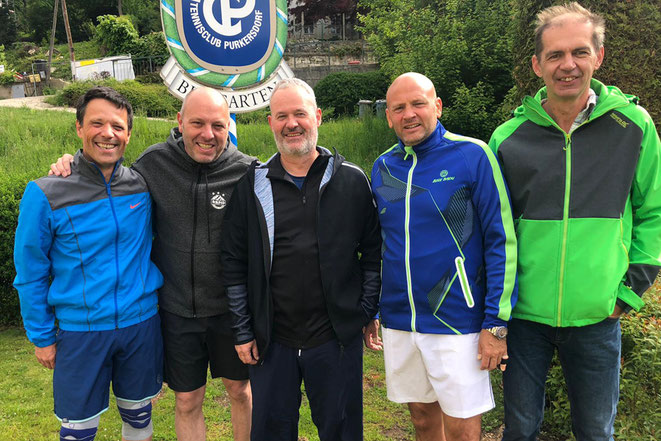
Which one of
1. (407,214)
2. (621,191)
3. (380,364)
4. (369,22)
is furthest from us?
(369,22)

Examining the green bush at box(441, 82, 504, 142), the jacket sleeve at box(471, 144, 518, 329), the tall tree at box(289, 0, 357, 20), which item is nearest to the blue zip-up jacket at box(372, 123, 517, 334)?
the jacket sleeve at box(471, 144, 518, 329)

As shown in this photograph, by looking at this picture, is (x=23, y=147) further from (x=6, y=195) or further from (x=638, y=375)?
(x=638, y=375)

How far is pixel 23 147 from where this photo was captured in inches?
346

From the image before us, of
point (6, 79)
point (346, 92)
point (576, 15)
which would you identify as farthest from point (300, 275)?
point (6, 79)

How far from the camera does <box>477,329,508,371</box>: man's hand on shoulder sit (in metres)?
2.41

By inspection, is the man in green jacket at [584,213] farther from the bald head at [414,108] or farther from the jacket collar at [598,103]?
the bald head at [414,108]

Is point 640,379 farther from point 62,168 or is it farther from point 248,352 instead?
point 62,168

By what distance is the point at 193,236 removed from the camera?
2881mm

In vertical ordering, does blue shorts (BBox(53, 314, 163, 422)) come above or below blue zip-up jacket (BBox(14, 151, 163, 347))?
below

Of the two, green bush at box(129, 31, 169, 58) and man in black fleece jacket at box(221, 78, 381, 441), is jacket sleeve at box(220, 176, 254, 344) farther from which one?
green bush at box(129, 31, 169, 58)

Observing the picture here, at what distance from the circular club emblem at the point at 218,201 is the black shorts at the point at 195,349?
63 cm

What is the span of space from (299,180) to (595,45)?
1.57m

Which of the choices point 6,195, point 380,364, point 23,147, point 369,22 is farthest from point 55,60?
point 380,364

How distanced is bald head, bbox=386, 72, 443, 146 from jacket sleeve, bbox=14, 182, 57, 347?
186 centimetres
